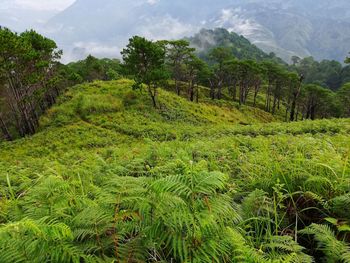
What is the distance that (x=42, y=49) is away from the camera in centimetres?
4550

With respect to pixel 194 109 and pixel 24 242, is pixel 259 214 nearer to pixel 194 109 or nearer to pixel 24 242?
pixel 24 242

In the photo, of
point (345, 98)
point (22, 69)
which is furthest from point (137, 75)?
point (345, 98)

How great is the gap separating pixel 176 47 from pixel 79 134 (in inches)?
1531

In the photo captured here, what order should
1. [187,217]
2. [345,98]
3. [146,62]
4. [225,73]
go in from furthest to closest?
[225,73] < [345,98] < [146,62] < [187,217]

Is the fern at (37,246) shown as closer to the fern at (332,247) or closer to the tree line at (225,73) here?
the fern at (332,247)

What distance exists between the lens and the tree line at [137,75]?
38516 millimetres

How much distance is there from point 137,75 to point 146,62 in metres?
2.61

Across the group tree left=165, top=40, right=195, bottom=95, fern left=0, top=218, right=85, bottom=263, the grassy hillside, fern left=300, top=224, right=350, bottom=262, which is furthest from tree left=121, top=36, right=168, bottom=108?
fern left=0, top=218, right=85, bottom=263

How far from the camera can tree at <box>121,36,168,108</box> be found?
149ft

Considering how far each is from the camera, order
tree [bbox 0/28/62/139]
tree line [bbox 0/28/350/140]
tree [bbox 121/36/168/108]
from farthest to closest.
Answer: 1. tree [bbox 121/36/168/108]
2. tree line [bbox 0/28/350/140]
3. tree [bbox 0/28/62/139]

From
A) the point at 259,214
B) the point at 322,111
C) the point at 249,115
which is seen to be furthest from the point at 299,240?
the point at 322,111

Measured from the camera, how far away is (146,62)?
48.3m

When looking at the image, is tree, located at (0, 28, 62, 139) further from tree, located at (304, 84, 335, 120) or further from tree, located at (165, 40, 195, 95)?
tree, located at (304, 84, 335, 120)

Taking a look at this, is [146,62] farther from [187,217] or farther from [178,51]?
[187,217]
